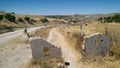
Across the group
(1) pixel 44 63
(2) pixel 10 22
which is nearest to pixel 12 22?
(2) pixel 10 22

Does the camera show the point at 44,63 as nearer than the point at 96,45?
A: Yes

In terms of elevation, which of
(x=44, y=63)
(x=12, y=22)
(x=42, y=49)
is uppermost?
(x=42, y=49)

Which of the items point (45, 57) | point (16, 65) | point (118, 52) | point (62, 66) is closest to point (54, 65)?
point (62, 66)

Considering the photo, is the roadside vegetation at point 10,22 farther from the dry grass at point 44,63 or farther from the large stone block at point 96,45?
the large stone block at point 96,45

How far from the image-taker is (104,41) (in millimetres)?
14672

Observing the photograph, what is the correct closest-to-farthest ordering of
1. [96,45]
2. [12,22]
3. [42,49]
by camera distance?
[42,49]
[96,45]
[12,22]

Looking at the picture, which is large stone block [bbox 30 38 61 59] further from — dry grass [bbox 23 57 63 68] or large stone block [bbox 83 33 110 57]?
large stone block [bbox 83 33 110 57]

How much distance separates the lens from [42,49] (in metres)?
13.7

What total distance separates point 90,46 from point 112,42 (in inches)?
116

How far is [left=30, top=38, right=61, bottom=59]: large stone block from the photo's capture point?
1355cm

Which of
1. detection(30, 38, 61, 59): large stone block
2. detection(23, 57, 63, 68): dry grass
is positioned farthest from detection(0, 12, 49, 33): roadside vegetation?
detection(23, 57, 63, 68): dry grass

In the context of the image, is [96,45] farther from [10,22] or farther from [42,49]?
[10,22]

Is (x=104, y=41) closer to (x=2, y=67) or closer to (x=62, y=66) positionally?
(x=62, y=66)

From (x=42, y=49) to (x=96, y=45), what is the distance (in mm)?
4582
